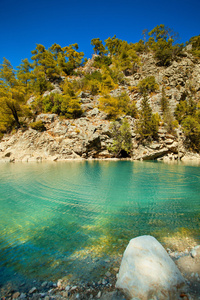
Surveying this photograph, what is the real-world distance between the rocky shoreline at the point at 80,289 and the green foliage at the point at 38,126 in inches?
1351

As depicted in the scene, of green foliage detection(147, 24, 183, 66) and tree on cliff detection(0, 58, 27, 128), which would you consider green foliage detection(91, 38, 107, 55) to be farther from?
tree on cliff detection(0, 58, 27, 128)

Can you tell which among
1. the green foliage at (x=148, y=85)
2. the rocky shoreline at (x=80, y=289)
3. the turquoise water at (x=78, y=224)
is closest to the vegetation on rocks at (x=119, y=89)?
the green foliage at (x=148, y=85)

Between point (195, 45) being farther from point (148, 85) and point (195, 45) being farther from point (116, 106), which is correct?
point (116, 106)

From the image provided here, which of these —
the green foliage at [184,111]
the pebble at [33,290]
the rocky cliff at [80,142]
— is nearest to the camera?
the pebble at [33,290]

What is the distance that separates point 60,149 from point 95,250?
97.3 feet

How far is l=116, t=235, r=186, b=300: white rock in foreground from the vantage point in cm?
202

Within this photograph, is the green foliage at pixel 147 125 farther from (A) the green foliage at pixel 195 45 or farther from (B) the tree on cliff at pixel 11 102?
(A) the green foliage at pixel 195 45

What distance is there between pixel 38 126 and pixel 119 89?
92.2 ft

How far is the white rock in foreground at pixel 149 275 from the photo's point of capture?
79.4 inches

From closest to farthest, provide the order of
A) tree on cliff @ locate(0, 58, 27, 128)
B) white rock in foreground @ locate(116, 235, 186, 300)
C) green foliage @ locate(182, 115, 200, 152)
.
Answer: white rock in foreground @ locate(116, 235, 186, 300) < tree on cliff @ locate(0, 58, 27, 128) < green foliage @ locate(182, 115, 200, 152)

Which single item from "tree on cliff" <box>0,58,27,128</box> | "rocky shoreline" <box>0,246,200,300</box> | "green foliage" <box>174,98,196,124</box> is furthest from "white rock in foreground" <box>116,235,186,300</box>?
"green foliage" <box>174,98,196,124</box>

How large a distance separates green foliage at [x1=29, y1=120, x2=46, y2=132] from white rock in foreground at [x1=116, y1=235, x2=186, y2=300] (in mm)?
35192

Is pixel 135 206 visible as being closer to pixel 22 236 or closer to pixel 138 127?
pixel 22 236

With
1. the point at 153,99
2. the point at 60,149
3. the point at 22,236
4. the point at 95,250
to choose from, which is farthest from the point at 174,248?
the point at 153,99
